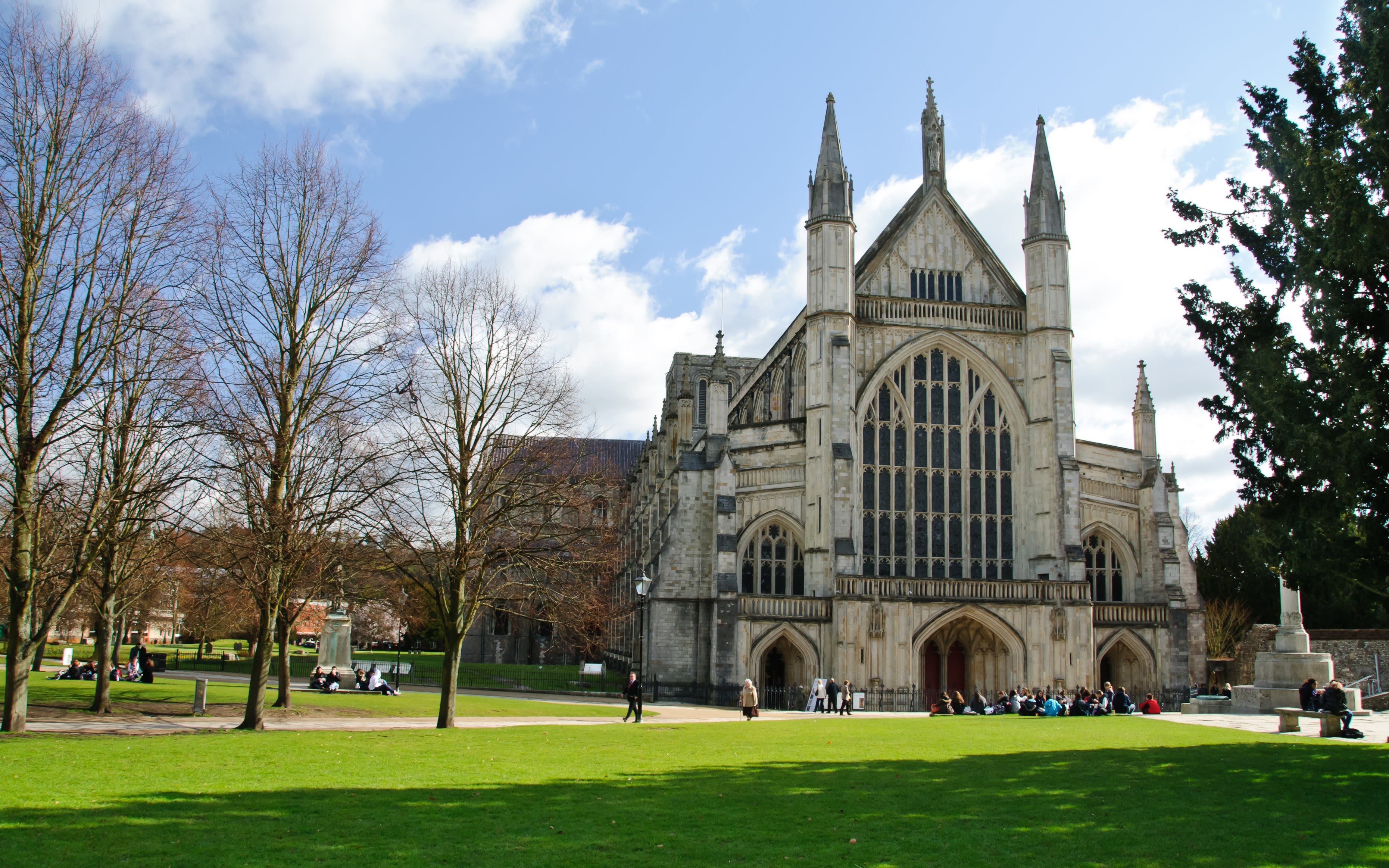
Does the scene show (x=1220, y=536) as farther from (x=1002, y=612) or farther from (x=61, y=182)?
(x=61, y=182)

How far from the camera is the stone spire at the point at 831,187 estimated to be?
38281 mm

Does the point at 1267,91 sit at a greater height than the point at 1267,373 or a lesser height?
greater

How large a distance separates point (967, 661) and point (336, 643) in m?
23.6

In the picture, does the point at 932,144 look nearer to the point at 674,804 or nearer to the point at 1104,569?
the point at 1104,569

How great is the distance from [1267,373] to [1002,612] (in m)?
22.5

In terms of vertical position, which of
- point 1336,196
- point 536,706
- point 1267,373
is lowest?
point 536,706

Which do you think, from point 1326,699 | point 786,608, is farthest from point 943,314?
point 1326,699

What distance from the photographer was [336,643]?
39.8m

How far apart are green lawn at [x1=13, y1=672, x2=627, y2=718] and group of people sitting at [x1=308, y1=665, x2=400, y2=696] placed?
35 centimetres

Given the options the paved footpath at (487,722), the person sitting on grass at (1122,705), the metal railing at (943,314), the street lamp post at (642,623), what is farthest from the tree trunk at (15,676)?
the metal railing at (943,314)

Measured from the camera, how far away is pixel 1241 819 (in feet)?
33.6

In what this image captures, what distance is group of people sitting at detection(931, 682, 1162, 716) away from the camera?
3006 cm

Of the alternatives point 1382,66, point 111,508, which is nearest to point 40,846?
point 111,508

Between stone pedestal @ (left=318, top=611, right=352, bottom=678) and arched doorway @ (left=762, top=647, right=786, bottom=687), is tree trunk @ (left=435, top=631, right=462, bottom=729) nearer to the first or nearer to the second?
arched doorway @ (left=762, top=647, right=786, bottom=687)
